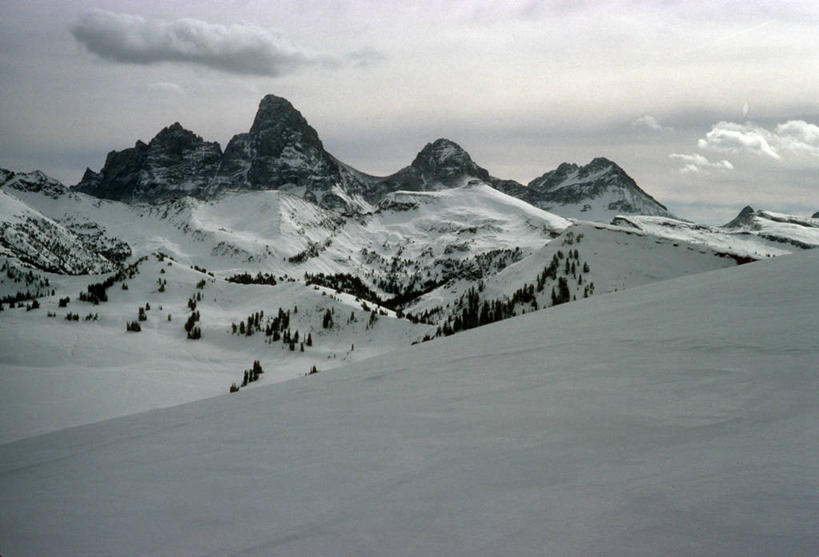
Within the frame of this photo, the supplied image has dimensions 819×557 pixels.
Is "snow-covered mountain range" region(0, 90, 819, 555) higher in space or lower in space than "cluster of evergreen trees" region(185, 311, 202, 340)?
higher

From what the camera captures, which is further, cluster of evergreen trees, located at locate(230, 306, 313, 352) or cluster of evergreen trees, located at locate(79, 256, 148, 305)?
cluster of evergreen trees, located at locate(79, 256, 148, 305)

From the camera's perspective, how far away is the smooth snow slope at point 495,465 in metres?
1.96

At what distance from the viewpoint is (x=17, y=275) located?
2879 inches

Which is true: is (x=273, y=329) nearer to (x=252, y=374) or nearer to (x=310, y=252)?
(x=252, y=374)

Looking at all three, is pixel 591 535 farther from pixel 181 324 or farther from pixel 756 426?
pixel 181 324

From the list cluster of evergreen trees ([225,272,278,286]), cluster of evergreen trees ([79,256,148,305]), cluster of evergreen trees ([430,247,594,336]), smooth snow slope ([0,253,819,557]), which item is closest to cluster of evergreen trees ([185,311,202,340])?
cluster of evergreen trees ([79,256,148,305])

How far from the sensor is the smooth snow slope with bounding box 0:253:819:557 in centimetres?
196

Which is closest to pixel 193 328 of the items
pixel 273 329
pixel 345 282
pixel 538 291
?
pixel 273 329

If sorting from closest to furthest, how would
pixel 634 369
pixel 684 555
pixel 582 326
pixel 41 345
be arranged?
pixel 684 555
pixel 634 369
pixel 582 326
pixel 41 345

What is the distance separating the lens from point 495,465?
278 cm

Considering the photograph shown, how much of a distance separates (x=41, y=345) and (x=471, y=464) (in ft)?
76.4

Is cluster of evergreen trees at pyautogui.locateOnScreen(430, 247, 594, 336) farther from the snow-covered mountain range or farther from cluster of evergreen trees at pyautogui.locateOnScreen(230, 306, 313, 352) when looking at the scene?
the snow-covered mountain range

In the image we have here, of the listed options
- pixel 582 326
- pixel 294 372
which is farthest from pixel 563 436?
pixel 294 372

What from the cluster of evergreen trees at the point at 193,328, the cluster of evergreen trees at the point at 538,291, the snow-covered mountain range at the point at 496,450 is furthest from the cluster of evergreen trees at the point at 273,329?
the snow-covered mountain range at the point at 496,450
